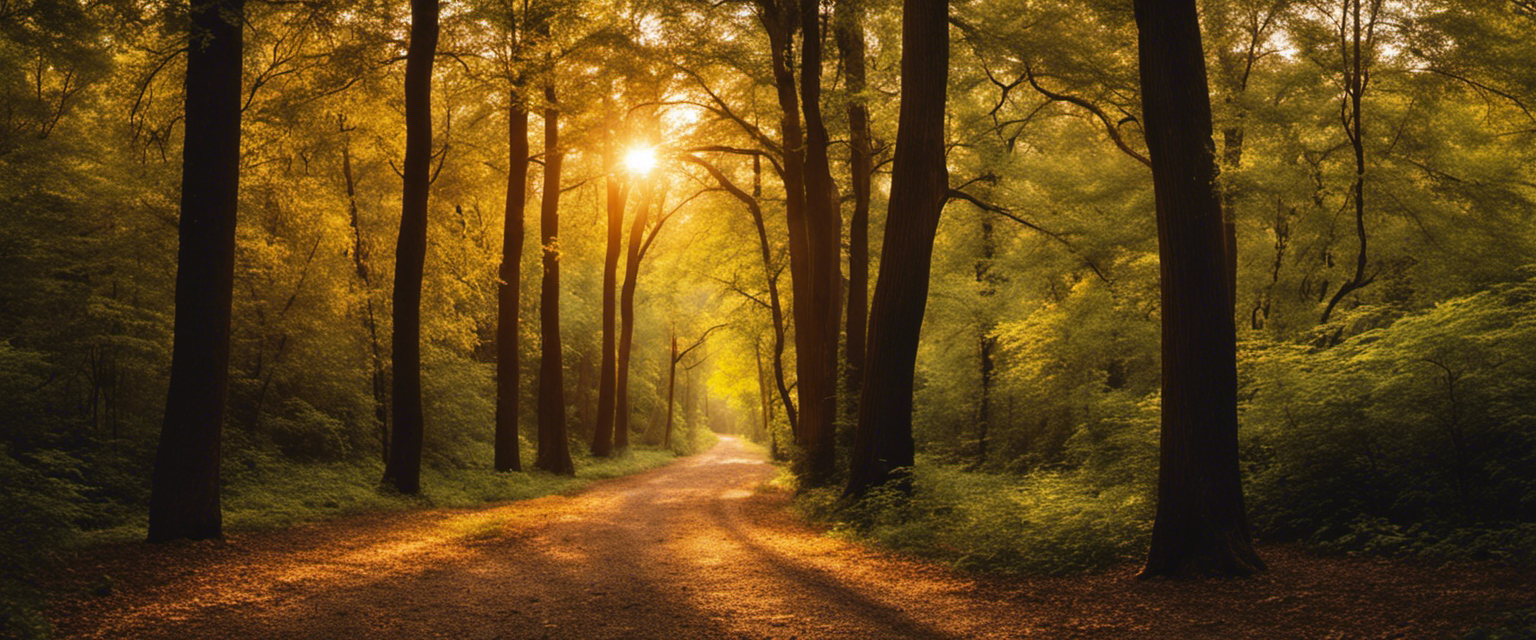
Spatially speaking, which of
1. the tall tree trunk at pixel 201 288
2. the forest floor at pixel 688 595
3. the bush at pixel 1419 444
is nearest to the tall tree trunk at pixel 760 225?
the tall tree trunk at pixel 201 288

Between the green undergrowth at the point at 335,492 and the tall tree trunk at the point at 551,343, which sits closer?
the green undergrowth at the point at 335,492

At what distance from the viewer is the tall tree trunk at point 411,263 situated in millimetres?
14266

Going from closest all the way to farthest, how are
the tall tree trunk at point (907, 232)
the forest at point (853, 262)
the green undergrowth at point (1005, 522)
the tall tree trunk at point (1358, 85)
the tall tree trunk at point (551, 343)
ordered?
the forest at point (853, 262)
the green undergrowth at point (1005, 522)
the tall tree trunk at point (907, 232)
the tall tree trunk at point (1358, 85)
the tall tree trunk at point (551, 343)

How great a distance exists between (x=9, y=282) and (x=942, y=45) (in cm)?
1415

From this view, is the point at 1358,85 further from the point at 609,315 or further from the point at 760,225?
the point at 609,315

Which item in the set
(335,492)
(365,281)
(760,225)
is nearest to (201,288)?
(335,492)

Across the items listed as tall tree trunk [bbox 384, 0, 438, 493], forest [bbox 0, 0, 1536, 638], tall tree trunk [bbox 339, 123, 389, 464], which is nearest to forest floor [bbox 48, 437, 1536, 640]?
forest [bbox 0, 0, 1536, 638]

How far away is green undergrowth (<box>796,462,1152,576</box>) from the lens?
784 centimetres

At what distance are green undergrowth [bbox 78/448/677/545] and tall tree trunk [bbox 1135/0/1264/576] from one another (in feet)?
33.6

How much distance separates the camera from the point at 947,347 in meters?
25.8

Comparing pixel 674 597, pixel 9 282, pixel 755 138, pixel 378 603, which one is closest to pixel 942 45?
pixel 755 138

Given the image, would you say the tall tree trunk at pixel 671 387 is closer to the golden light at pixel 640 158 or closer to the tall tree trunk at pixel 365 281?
the golden light at pixel 640 158

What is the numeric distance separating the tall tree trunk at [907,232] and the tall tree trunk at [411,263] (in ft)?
26.7

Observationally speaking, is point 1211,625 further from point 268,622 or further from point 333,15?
point 333,15
